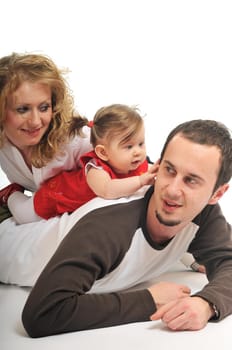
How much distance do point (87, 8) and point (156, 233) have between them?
0.98m

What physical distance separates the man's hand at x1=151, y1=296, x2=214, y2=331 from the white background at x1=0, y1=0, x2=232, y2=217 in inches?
35.7

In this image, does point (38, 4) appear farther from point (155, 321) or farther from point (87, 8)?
point (155, 321)

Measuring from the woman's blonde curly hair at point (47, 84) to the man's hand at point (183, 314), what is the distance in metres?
0.46

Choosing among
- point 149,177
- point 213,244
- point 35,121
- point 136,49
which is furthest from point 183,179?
point 136,49

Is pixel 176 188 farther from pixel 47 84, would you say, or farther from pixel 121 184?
pixel 47 84

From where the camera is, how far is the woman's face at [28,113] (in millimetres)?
1179

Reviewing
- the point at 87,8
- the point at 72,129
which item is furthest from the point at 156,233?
the point at 87,8

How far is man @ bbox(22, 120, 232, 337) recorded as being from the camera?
36.5 inches

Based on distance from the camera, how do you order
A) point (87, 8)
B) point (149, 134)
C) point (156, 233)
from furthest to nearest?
point (87, 8), point (149, 134), point (156, 233)

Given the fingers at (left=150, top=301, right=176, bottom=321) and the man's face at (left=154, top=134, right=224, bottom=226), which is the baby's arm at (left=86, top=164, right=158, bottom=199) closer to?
the man's face at (left=154, top=134, right=224, bottom=226)

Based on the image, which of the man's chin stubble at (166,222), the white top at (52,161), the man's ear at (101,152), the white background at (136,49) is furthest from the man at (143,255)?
the white background at (136,49)

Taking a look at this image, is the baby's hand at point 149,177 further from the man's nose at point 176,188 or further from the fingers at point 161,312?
the fingers at point 161,312

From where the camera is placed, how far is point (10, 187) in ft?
4.63

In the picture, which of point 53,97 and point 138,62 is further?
point 138,62
